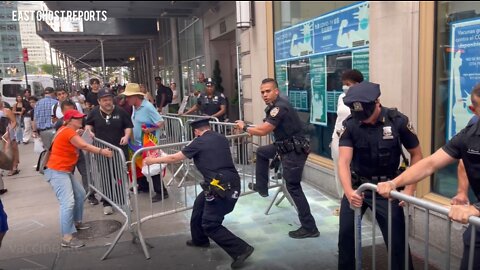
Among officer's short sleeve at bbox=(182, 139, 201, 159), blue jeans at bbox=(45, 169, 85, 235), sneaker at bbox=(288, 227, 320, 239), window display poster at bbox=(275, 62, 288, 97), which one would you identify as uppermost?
window display poster at bbox=(275, 62, 288, 97)

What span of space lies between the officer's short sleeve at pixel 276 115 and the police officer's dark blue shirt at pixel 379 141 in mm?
1264

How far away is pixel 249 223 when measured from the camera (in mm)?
4656

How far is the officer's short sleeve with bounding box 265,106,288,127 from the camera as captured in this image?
409 cm

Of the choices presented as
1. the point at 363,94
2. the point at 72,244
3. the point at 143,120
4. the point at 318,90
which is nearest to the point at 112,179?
the point at 72,244

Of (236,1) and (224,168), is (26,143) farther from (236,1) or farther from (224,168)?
(236,1)

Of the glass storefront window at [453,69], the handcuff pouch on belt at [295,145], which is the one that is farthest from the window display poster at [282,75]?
the glass storefront window at [453,69]

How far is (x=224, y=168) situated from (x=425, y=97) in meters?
1.98

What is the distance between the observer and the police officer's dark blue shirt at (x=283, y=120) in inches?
162

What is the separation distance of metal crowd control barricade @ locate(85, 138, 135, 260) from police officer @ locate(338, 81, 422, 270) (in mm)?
2208

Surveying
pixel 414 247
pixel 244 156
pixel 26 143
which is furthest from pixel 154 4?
pixel 26 143

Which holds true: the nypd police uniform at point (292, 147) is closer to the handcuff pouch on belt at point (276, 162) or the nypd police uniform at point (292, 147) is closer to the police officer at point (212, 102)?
the handcuff pouch on belt at point (276, 162)

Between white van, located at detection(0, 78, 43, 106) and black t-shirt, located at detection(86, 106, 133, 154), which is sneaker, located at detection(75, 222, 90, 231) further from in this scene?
white van, located at detection(0, 78, 43, 106)

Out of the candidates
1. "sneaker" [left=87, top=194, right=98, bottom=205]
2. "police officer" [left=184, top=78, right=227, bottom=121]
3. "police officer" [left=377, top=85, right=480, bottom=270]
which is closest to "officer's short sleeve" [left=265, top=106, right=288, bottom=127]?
"police officer" [left=377, top=85, right=480, bottom=270]

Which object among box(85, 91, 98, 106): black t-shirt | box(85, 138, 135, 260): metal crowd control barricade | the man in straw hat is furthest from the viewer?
box(85, 91, 98, 106): black t-shirt
